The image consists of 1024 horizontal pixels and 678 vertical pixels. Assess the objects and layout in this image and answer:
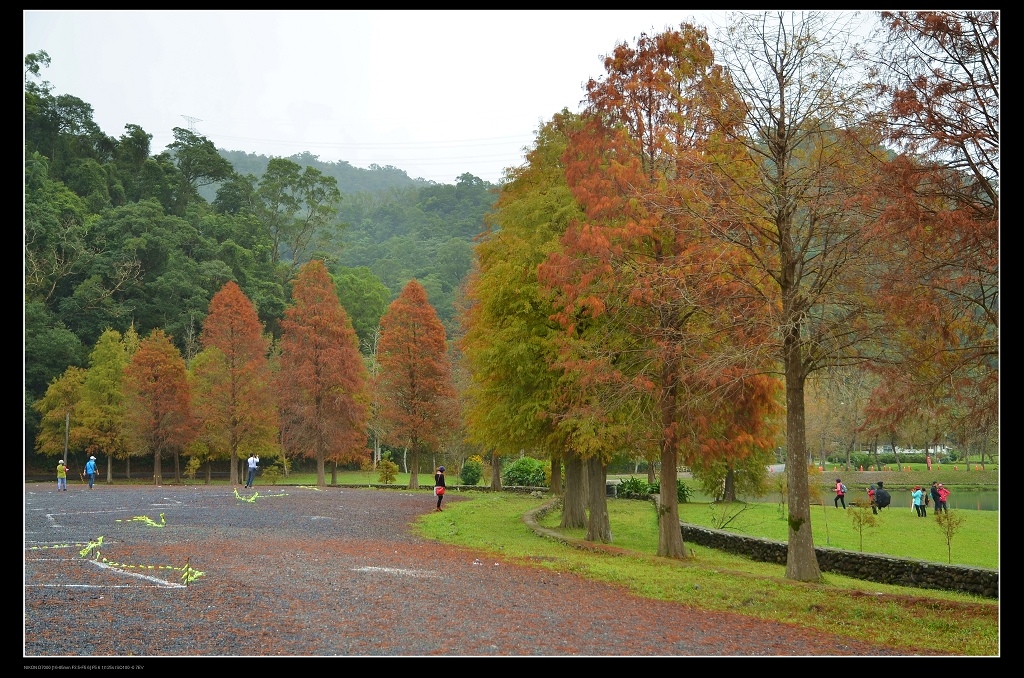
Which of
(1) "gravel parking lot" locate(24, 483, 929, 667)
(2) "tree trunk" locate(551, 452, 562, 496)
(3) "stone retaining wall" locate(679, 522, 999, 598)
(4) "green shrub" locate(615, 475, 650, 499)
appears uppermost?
(1) "gravel parking lot" locate(24, 483, 929, 667)

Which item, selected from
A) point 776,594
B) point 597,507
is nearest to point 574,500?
point 597,507

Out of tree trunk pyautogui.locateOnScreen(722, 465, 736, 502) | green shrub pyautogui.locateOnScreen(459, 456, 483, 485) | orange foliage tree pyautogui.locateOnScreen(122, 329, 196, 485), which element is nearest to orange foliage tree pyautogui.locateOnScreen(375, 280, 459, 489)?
green shrub pyautogui.locateOnScreen(459, 456, 483, 485)

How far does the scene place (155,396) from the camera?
4000 cm

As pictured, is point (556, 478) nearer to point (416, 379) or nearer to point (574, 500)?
point (416, 379)

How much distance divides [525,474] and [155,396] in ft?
65.2

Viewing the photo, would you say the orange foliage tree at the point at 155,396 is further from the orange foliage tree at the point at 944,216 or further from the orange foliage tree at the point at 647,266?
the orange foliage tree at the point at 944,216

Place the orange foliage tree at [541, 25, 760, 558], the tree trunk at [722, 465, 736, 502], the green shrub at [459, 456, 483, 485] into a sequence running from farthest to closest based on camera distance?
1. the green shrub at [459, 456, 483, 485]
2. the tree trunk at [722, 465, 736, 502]
3. the orange foliage tree at [541, 25, 760, 558]

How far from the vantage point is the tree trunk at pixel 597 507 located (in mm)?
Result: 20703

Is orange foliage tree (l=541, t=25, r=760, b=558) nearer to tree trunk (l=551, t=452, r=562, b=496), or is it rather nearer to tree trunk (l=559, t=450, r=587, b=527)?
tree trunk (l=559, t=450, r=587, b=527)

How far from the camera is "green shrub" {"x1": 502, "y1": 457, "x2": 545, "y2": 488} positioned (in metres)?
44.4

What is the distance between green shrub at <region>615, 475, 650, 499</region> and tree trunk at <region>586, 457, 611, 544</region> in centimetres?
1962

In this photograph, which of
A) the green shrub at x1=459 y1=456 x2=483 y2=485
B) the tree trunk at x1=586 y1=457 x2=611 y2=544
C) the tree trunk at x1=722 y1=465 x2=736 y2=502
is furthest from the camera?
the green shrub at x1=459 y1=456 x2=483 y2=485

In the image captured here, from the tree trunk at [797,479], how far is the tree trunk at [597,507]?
701cm
